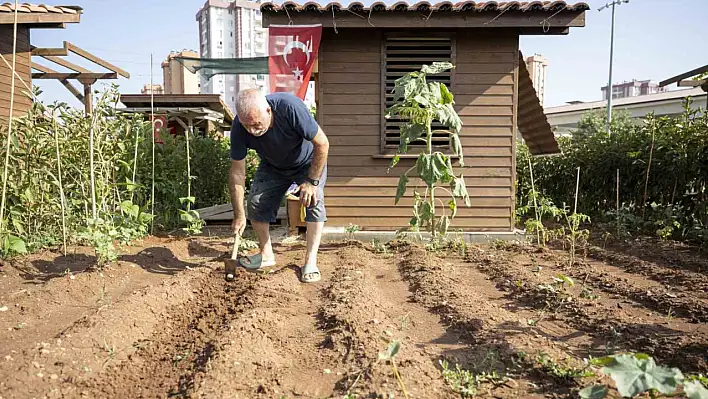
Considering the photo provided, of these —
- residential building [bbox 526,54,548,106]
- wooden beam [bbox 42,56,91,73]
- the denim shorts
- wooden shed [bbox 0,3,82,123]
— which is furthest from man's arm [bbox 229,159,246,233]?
residential building [bbox 526,54,548,106]

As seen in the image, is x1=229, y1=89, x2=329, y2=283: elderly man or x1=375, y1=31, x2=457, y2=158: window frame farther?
x1=375, y1=31, x2=457, y2=158: window frame

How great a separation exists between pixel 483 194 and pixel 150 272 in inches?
167

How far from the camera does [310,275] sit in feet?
13.2

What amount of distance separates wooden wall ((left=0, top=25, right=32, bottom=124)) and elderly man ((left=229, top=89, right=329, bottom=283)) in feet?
21.5

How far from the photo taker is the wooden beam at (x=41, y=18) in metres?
7.09

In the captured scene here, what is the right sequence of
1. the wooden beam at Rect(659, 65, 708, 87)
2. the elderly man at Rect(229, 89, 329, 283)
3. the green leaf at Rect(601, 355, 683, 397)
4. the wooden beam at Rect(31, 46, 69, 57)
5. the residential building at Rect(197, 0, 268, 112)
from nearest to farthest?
1. the green leaf at Rect(601, 355, 683, 397)
2. the elderly man at Rect(229, 89, 329, 283)
3. the wooden beam at Rect(659, 65, 708, 87)
4. the wooden beam at Rect(31, 46, 69, 57)
5. the residential building at Rect(197, 0, 268, 112)

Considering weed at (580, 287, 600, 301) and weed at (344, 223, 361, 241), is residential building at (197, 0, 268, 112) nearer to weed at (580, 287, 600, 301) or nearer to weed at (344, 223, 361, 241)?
weed at (344, 223, 361, 241)

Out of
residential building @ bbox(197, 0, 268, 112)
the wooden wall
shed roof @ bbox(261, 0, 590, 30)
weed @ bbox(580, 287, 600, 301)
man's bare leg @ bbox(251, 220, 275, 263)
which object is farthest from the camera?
residential building @ bbox(197, 0, 268, 112)

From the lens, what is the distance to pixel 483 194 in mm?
6430

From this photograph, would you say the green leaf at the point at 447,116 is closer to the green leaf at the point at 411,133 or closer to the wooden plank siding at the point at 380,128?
the green leaf at the point at 411,133

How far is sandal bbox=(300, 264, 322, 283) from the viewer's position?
4.00m

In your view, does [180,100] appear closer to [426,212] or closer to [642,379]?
[426,212]

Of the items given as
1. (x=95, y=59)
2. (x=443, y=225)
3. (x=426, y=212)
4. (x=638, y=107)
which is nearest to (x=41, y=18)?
(x=95, y=59)

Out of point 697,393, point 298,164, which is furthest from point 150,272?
point 697,393
